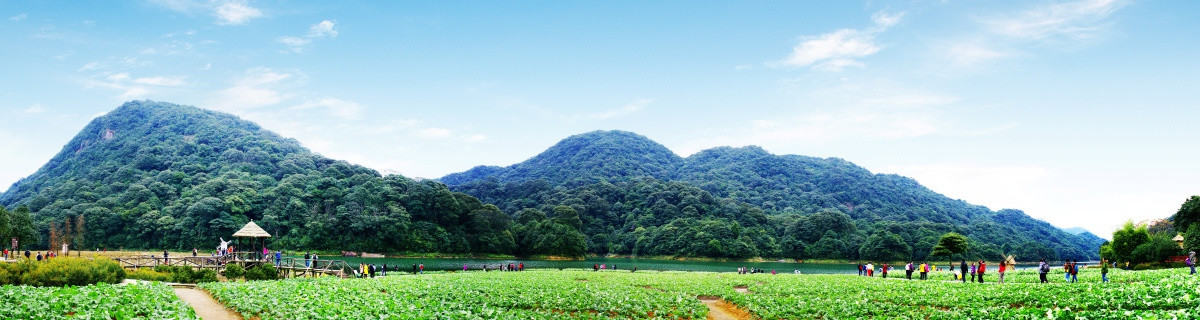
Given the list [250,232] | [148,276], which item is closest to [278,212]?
[250,232]

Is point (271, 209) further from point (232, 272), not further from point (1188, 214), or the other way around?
point (1188, 214)

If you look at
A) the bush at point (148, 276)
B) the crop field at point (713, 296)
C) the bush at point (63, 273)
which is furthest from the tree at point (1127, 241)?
the bush at point (63, 273)

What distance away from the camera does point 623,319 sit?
21953 mm

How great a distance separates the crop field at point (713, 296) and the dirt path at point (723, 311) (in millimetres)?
A: 336

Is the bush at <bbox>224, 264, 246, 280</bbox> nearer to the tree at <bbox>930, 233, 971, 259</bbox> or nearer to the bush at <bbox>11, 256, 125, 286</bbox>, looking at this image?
the bush at <bbox>11, 256, 125, 286</bbox>

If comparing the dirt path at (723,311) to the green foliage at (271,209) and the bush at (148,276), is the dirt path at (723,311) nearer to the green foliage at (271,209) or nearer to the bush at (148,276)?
the bush at (148,276)

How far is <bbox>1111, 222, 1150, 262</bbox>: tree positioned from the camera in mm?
56344

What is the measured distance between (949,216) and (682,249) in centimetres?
10792

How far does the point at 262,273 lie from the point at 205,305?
16788 mm

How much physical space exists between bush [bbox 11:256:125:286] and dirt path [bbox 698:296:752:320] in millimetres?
24927

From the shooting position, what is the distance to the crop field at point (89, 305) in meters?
13.7

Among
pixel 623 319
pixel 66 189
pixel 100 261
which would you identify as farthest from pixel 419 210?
pixel 623 319

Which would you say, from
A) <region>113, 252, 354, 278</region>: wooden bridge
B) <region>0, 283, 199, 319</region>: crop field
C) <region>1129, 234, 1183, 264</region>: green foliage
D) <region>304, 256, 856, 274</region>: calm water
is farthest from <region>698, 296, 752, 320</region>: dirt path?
<region>1129, 234, 1183, 264</region>: green foliage

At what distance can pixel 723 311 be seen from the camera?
27438 mm
